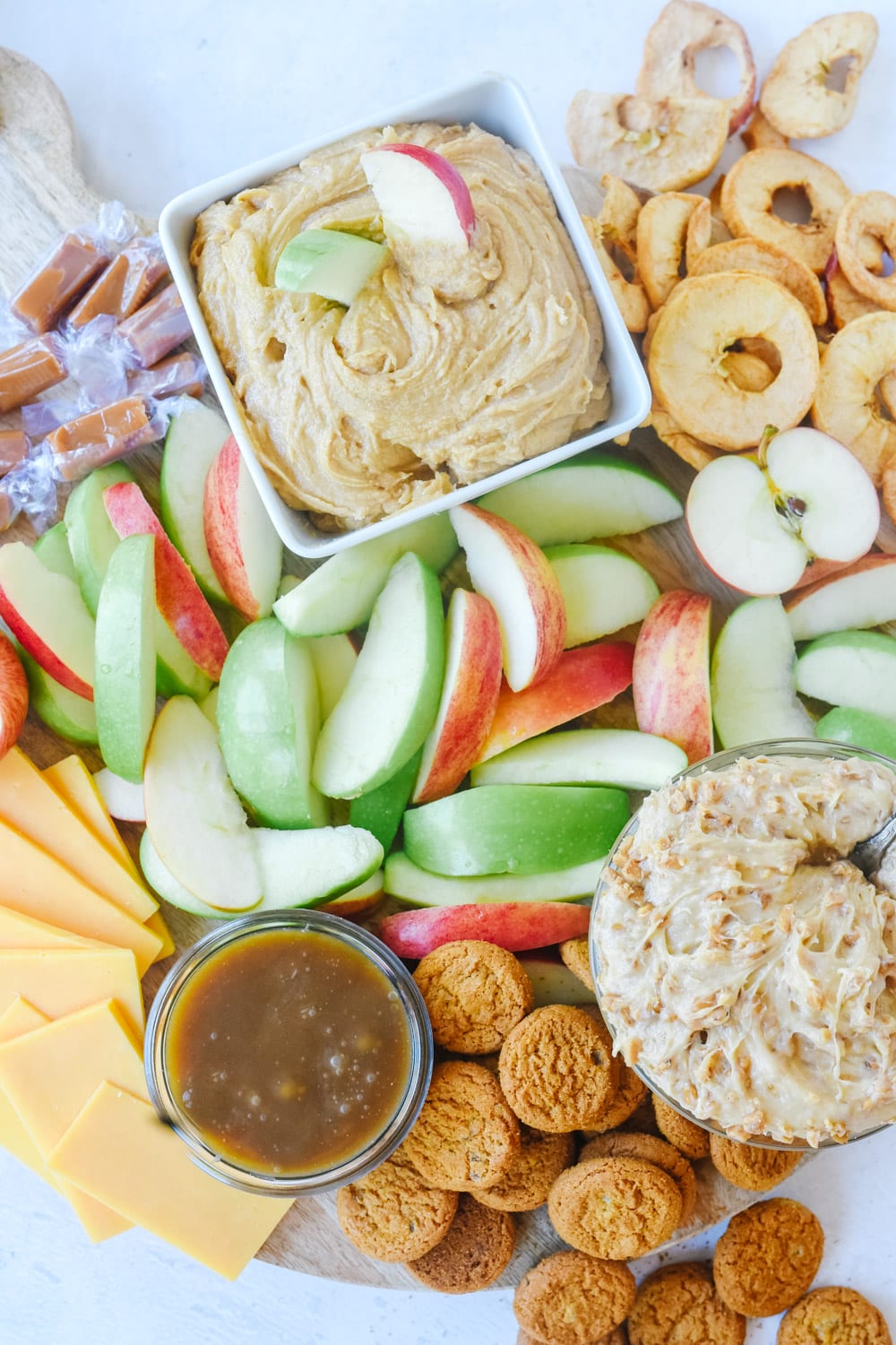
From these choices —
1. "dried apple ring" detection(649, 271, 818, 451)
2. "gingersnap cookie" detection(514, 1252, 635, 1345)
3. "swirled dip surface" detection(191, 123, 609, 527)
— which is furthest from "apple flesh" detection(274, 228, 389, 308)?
"gingersnap cookie" detection(514, 1252, 635, 1345)

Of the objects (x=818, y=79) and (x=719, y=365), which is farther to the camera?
(x=818, y=79)

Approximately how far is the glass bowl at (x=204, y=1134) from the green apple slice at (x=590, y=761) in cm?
39

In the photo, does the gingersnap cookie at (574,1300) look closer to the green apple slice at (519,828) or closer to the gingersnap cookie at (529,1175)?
the gingersnap cookie at (529,1175)

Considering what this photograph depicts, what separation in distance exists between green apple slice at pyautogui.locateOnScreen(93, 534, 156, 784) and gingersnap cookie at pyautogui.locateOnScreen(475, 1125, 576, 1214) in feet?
3.28

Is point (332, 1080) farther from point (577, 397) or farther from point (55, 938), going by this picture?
point (577, 397)

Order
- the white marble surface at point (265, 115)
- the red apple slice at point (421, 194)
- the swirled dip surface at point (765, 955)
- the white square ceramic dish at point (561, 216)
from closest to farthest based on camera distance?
the swirled dip surface at point (765, 955) < the red apple slice at point (421, 194) < the white square ceramic dish at point (561, 216) < the white marble surface at point (265, 115)

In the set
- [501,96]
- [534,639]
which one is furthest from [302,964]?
[501,96]

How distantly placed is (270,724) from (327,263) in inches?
30.9

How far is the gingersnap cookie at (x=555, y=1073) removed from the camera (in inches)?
76.7

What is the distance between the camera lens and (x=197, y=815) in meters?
2.09

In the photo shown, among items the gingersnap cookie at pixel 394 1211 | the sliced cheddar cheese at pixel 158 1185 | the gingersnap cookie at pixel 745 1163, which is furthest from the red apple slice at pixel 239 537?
the gingersnap cookie at pixel 745 1163

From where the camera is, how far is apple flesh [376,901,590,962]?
6.77ft

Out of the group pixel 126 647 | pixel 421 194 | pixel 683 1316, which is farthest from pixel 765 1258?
pixel 421 194

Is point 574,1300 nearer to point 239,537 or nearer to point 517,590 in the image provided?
point 517,590
